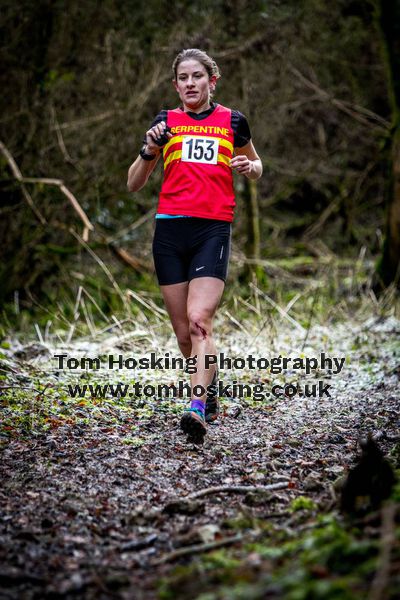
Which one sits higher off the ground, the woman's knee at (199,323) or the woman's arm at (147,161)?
the woman's arm at (147,161)

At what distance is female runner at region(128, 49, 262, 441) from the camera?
3852 mm

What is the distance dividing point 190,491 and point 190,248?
155 cm

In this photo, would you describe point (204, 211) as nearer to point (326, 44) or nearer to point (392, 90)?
point (392, 90)

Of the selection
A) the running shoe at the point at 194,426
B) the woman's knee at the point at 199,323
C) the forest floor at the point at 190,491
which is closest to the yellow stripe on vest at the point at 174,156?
the woman's knee at the point at 199,323

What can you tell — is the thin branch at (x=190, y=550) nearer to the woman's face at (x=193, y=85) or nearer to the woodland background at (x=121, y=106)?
the woman's face at (x=193, y=85)

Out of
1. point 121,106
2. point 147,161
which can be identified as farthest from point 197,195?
point 121,106

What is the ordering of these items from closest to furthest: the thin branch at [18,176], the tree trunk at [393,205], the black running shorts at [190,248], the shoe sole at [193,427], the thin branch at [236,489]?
the thin branch at [236,489]
the shoe sole at [193,427]
the black running shorts at [190,248]
the thin branch at [18,176]
the tree trunk at [393,205]

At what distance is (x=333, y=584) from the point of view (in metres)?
1.69

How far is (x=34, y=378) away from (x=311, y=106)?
28.7 feet

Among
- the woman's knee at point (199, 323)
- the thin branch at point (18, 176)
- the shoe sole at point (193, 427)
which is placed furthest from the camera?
the thin branch at point (18, 176)

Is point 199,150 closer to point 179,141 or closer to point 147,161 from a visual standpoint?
point 179,141

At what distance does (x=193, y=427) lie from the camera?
3605 millimetres

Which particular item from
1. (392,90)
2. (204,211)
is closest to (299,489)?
(204,211)

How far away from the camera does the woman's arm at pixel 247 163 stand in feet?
12.5
